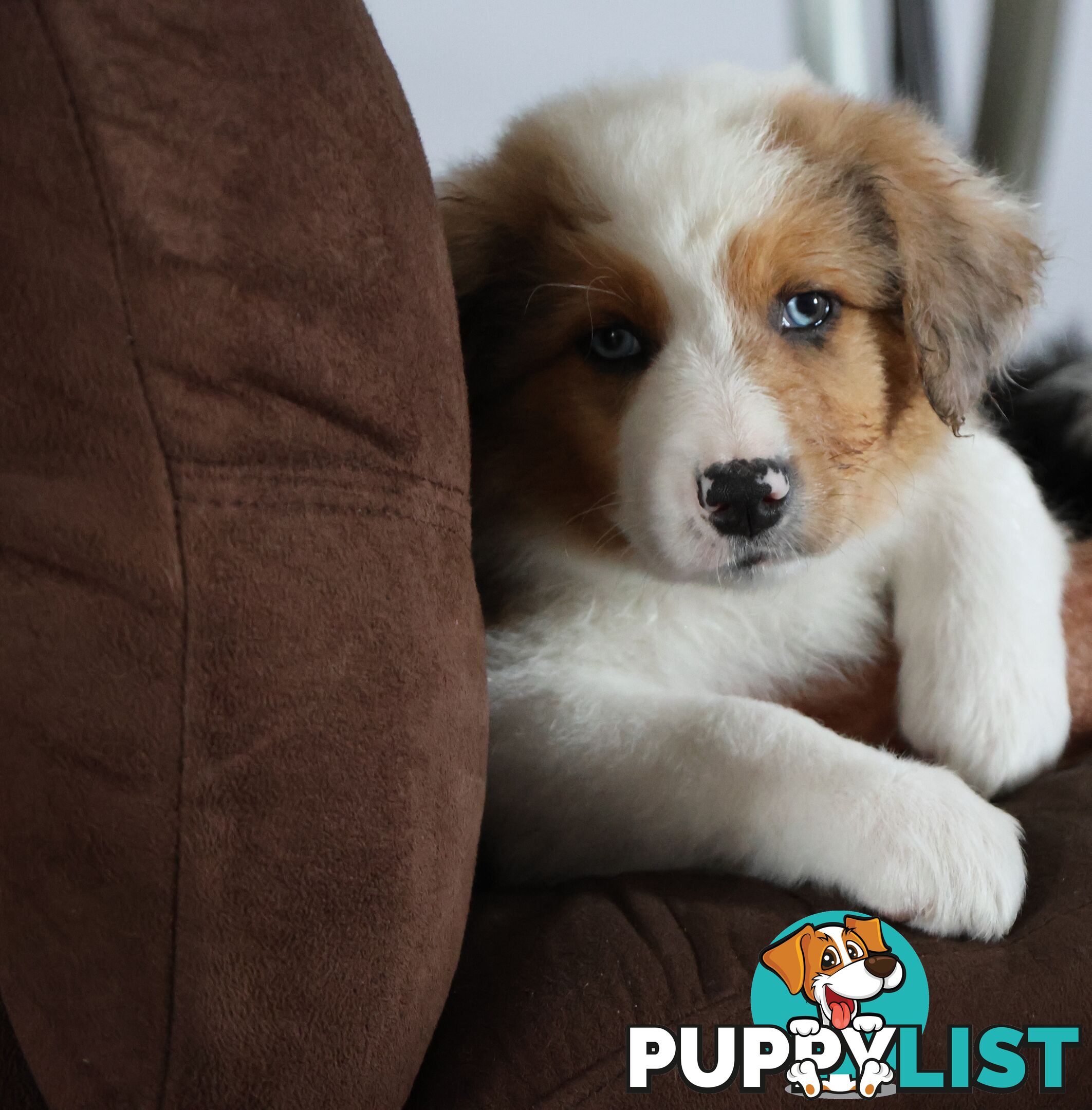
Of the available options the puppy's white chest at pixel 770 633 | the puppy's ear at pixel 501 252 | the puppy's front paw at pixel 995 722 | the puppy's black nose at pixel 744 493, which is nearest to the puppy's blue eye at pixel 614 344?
the puppy's ear at pixel 501 252

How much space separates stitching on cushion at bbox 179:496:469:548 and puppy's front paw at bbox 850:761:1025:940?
61cm

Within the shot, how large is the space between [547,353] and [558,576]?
0.36 meters

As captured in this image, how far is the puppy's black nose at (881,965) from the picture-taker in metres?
1.07

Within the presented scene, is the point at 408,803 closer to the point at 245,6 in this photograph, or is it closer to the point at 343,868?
the point at 343,868

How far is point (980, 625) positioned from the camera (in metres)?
1.49

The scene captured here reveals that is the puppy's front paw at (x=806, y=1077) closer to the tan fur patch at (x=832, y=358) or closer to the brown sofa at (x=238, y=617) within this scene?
the brown sofa at (x=238, y=617)

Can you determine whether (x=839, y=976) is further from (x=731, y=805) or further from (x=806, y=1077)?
(x=731, y=805)

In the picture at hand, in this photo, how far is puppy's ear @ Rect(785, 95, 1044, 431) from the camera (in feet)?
4.86

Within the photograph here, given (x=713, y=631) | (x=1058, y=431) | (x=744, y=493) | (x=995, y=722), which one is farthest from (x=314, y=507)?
(x=1058, y=431)

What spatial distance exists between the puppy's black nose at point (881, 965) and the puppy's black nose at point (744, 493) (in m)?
0.51

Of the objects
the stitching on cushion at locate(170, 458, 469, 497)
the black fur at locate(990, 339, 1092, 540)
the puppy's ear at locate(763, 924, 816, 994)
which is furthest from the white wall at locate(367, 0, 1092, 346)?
the puppy's ear at locate(763, 924, 816, 994)

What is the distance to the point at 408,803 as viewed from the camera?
96 cm

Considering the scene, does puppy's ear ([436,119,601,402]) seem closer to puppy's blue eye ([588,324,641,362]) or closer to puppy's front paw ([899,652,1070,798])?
puppy's blue eye ([588,324,641,362])

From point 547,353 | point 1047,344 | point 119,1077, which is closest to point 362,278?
point 547,353
